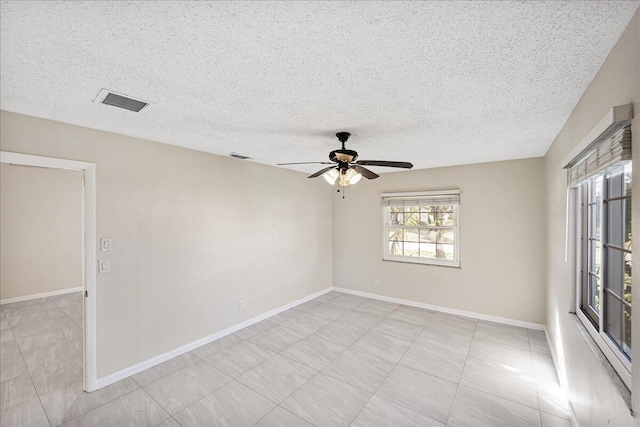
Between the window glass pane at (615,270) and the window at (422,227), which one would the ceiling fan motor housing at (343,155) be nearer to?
the window glass pane at (615,270)

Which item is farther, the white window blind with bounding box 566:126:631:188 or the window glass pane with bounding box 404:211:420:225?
the window glass pane with bounding box 404:211:420:225

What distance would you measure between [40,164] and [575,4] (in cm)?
361

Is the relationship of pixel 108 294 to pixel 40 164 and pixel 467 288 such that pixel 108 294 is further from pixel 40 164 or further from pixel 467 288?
pixel 467 288

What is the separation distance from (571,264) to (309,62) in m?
2.59

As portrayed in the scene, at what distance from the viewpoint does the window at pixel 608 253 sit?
141 centimetres

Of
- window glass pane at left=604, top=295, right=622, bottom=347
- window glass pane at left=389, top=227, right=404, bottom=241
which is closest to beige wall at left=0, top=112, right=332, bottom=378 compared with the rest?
window glass pane at left=389, top=227, right=404, bottom=241

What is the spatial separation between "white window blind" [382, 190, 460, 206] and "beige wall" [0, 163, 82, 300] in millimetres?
6342

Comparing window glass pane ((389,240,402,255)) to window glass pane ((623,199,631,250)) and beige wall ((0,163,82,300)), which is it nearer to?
window glass pane ((623,199,631,250))

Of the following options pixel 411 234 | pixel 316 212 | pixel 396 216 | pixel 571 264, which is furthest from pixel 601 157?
pixel 316 212

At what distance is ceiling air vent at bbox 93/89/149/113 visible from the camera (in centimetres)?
189

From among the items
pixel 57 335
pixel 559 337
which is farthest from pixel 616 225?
pixel 57 335

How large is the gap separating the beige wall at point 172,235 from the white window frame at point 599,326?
368 centimetres

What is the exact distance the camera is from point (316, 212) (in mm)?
5559

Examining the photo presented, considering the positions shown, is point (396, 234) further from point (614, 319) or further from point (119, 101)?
point (119, 101)
